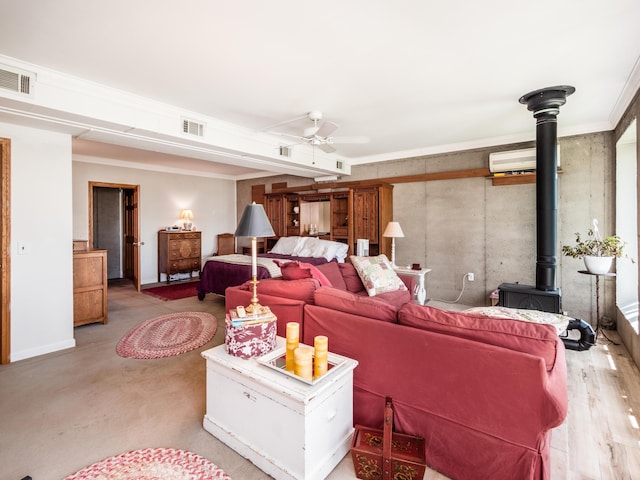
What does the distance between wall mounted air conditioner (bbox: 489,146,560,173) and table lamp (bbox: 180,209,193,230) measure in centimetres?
623

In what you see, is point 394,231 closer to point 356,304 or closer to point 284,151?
point 284,151

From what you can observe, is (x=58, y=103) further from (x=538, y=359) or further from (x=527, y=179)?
(x=527, y=179)

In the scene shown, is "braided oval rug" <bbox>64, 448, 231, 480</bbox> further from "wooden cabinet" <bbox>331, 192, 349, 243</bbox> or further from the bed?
"wooden cabinet" <bbox>331, 192, 349, 243</bbox>

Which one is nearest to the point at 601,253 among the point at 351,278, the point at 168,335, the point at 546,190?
the point at 546,190

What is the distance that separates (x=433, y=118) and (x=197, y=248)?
578cm

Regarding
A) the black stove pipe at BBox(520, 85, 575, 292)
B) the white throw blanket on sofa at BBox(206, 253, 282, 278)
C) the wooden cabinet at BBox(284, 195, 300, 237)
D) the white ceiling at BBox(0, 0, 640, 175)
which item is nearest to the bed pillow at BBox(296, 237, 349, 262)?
the wooden cabinet at BBox(284, 195, 300, 237)

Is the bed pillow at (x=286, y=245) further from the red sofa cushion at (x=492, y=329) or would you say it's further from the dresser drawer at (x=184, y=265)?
the red sofa cushion at (x=492, y=329)

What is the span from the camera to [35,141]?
3129mm

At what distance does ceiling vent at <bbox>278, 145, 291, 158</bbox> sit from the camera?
4773 mm

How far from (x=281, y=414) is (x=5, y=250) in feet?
10.6

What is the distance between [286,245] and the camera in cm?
634

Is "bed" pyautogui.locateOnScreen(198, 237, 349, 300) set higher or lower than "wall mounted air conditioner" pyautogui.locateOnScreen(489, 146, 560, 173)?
lower

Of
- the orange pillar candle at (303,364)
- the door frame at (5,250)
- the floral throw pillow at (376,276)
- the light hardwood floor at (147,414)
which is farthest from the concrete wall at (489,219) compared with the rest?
the door frame at (5,250)

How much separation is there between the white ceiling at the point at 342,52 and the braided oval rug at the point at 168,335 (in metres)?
2.62
